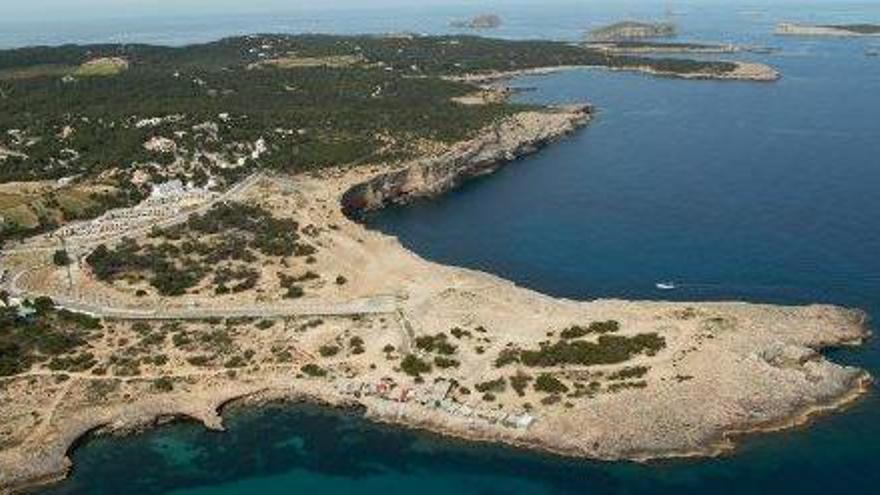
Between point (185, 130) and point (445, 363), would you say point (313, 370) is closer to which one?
point (445, 363)

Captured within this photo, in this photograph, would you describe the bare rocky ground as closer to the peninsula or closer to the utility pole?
the peninsula

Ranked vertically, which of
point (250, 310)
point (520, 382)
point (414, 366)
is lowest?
point (520, 382)

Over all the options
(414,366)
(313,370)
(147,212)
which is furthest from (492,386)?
(147,212)

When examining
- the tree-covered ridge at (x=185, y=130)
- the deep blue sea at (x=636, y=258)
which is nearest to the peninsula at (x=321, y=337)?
the tree-covered ridge at (x=185, y=130)

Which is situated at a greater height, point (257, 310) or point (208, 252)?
point (208, 252)

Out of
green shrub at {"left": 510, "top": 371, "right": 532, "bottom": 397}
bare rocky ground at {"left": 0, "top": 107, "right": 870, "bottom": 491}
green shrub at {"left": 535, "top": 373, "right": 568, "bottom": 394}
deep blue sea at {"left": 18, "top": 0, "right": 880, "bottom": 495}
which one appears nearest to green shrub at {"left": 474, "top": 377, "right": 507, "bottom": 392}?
bare rocky ground at {"left": 0, "top": 107, "right": 870, "bottom": 491}

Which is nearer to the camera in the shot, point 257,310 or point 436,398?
point 436,398
